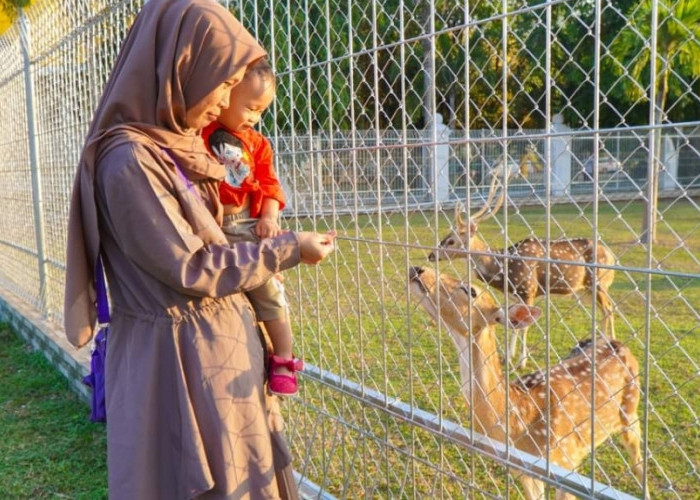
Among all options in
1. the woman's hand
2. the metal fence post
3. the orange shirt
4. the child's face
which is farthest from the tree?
the woman's hand

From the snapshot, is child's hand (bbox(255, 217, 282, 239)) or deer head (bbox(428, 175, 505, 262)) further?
child's hand (bbox(255, 217, 282, 239))

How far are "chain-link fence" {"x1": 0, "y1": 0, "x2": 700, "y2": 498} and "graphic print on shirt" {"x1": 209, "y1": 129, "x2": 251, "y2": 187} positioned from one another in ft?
1.32

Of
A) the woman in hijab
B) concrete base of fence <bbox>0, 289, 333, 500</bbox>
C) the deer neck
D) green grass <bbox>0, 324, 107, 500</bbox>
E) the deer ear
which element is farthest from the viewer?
concrete base of fence <bbox>0, 289, 333, 500</bbox>

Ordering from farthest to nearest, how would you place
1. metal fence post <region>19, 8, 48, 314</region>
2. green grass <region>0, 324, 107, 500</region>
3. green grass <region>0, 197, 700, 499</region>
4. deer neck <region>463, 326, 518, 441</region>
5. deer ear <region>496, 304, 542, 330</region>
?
metal fence post <region>19, 8, 48, 314</region>
green grass <region>0, 324, 107, 500</region>
deer neck <region>463, 326, 518, 441</region>
green grass <region>0, 197, 700, 499</region>
deer ear <region>496, 304, 542, 330</region>

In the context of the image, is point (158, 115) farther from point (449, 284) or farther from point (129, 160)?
point (449, 284)

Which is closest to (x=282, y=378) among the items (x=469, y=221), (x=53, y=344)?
(x=469, y=221)

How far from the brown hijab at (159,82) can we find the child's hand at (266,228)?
476 mm

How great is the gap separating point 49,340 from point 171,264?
14.9 ft

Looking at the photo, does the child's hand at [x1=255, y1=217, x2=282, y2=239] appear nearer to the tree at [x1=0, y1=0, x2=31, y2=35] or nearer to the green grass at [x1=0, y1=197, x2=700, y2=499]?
the green grass at [x1=0, y1=197, x2=700, y2=499]

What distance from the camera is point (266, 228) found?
7.50ft

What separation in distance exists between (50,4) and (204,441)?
196 inches

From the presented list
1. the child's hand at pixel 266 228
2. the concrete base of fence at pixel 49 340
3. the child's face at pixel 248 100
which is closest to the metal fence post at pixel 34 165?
the concrete base of fence at pixel 49 340

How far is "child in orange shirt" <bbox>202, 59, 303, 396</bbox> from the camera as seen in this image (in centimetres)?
209

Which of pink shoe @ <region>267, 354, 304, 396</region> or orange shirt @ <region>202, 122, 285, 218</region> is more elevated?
orange shirt @ <region>202, 122, 285, 218</region>
